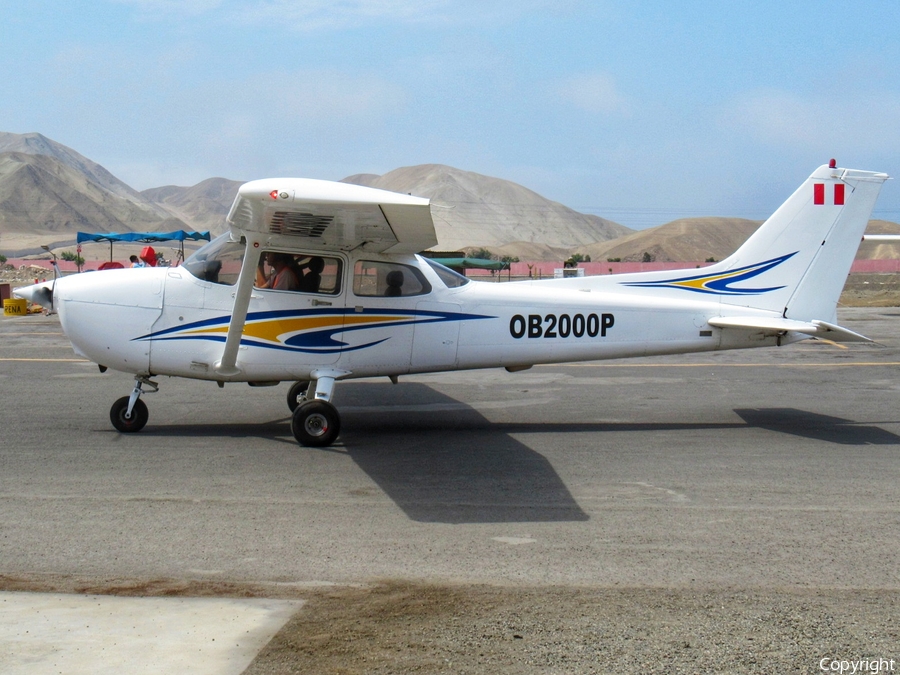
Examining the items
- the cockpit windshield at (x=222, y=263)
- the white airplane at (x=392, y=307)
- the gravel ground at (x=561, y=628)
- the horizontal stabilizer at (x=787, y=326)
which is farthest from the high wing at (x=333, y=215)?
the horizontal stabilizer at (x=787, y=326)

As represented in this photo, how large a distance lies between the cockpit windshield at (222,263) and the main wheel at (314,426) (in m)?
1.52

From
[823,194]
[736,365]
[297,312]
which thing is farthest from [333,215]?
[736,365]

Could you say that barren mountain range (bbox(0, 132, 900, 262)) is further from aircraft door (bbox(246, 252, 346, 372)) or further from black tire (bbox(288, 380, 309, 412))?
aircraft door (bbox(246, 252, 346, 372))

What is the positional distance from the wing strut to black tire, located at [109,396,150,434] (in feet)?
3.65

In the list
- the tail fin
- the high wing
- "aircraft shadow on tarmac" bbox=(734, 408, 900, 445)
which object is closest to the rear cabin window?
the high wing

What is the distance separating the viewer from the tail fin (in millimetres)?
8945

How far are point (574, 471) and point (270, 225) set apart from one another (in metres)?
3.42

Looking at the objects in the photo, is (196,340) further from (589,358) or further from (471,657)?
(471,657)

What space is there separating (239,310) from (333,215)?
1.36 metres

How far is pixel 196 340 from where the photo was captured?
7902 mm

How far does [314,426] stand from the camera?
7.71 metres

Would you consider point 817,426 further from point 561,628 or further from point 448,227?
point 448,227

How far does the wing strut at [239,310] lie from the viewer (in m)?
7.23

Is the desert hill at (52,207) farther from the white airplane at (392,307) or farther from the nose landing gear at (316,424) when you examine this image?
the nose landing gear at (316,424)
